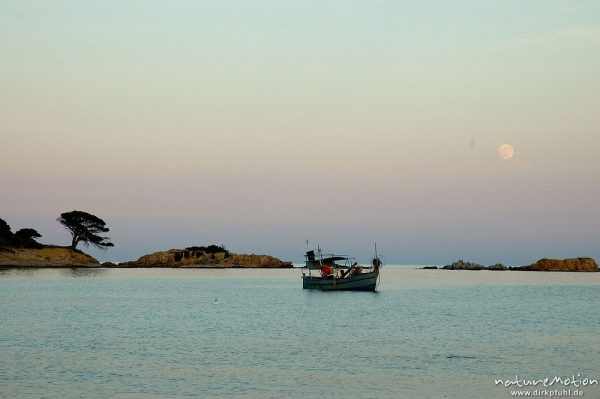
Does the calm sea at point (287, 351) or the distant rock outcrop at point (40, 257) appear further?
the distant rock outcrop at point (40, 257)

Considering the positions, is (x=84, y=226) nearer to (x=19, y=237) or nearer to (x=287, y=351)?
(x=19, y=237)

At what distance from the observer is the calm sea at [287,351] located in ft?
96.8

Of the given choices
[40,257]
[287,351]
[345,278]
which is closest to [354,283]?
[345,278]

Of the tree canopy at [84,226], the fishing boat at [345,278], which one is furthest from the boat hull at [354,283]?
the tree canopy at [84,226]

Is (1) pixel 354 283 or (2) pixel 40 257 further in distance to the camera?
(2) pixel 40 257

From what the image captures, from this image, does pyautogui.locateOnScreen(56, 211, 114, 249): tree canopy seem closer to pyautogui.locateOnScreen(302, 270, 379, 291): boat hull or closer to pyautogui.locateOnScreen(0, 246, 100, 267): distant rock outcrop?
pyautogui.locateOnScreen(0, 246, 100, 267): distant rock outcrop

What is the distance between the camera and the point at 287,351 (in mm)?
40656

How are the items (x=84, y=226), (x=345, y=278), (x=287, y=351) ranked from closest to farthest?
(x=287, y=351)
(x=345, y=278)
(x=84, y=226)

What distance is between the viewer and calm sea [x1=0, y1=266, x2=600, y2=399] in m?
29.5

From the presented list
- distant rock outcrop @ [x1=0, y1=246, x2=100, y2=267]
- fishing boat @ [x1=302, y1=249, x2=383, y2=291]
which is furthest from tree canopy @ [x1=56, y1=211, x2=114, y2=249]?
fishing boat @ [x1=302, y1=249, x2=383, y2=291]

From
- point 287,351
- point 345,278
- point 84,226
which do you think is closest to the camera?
point 287,351

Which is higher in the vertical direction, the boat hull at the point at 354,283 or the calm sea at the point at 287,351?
the boat hull at the point at 354,283

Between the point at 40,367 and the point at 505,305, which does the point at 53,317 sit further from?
the point at 505,305

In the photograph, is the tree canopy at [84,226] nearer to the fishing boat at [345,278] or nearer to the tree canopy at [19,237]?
the tree canopy at [19,237]
